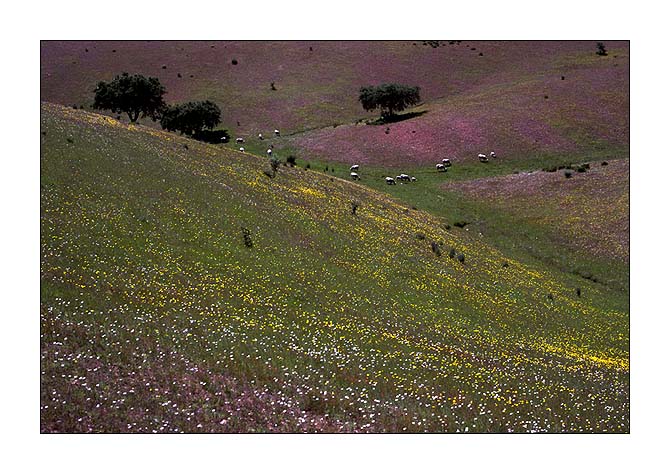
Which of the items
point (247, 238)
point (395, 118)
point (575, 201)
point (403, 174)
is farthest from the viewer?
point (395, 118)

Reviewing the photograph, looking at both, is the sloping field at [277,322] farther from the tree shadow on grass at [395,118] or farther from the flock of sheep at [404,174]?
the tree shadow on grass at [395,118]

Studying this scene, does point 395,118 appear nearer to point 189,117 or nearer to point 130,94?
point 189,117

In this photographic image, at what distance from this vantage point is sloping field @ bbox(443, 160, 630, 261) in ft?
131

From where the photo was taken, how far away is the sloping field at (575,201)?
3981 centimetres

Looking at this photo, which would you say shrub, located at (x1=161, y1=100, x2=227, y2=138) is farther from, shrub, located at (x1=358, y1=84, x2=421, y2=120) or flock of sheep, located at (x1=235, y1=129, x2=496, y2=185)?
shrub, located at (x1=358, y1=84, x2=421, y2=120)

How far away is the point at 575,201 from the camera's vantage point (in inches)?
1882

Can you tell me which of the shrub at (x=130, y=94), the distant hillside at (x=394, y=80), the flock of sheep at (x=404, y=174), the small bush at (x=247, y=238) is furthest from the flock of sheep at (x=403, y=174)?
the small bush at (x=247, y=238)

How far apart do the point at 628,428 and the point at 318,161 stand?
56.8 meters

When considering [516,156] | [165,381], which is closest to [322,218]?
Result: [165,381]

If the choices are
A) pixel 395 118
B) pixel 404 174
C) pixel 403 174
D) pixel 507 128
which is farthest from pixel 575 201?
pixel 395 118

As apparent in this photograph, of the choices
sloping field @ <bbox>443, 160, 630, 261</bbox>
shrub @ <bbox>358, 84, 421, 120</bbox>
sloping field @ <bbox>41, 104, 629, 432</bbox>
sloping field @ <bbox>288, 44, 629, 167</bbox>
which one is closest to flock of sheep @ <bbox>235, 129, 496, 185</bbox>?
sloping field @ <bbox>288, 44, 629, 167</bbox>

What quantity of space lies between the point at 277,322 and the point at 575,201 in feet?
127

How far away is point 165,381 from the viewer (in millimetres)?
13211
